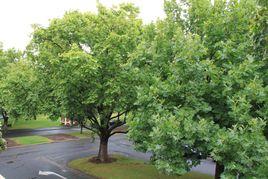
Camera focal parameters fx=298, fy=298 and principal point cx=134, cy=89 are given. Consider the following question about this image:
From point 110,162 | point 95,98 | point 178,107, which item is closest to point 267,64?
point 178,107

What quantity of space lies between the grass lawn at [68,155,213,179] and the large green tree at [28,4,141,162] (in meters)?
3.75

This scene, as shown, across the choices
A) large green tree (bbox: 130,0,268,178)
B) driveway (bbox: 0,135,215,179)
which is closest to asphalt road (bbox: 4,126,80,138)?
driveway (bbox: 0,135,215,179)

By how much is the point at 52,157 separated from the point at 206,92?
18.0 m

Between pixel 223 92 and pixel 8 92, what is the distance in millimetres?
17609

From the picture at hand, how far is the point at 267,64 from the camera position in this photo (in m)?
10.3

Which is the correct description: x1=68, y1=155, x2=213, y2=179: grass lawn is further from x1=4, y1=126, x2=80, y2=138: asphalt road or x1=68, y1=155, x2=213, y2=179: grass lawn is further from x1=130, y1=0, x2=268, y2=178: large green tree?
x1=4, y1=126, x2=80, y2=138: asphalt road

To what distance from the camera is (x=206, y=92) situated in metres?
10.7

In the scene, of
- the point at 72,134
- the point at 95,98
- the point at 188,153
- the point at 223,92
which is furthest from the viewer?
the point at 72,134

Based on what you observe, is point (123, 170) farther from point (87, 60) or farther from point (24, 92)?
point (24, 92)

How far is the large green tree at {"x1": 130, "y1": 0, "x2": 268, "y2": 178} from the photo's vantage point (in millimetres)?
8984

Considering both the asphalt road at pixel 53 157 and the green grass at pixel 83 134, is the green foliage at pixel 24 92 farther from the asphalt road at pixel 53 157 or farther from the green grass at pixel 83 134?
the green grass at pixel 83 134

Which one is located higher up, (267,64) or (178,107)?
(267,64)

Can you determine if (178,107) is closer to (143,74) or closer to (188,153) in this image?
(188,153)

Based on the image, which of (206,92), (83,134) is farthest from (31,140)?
(206,92)
